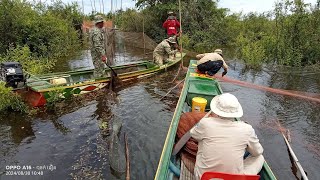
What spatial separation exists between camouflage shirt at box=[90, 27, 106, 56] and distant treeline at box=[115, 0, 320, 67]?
23.7ft

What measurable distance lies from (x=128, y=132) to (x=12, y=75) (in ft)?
10.6

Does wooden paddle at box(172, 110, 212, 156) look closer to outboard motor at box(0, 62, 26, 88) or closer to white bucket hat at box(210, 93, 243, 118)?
white bucket hat at box(210, 93, 243, 118)

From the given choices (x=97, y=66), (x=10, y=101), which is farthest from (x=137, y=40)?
(x=10, y=101)

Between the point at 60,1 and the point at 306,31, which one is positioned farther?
the point at 60,1

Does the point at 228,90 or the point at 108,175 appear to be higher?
the point at 228,90

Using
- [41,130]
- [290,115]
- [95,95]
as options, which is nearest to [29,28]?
[95,95]

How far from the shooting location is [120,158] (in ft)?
16.6

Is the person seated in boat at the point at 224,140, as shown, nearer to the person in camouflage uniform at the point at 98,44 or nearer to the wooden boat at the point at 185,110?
the wooden boat at the point at 185,110

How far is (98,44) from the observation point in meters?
9.14

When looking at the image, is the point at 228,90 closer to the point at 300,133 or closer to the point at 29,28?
the point at 300,133

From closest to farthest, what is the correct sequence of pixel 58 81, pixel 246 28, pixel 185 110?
pixel 185 110, pixel 58 81, pixel 246 28

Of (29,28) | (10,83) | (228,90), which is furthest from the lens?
(29,28)

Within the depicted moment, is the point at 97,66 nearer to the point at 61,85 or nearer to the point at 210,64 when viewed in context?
the point at 61,85

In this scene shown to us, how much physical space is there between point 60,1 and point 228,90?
15234 millimetres
